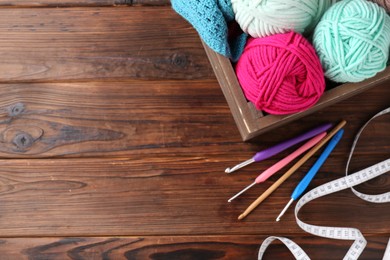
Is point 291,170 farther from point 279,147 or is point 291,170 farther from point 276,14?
point 276,14

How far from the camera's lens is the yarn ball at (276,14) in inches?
20.1

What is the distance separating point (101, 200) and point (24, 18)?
1.13ft

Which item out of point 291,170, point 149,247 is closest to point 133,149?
point 149,247

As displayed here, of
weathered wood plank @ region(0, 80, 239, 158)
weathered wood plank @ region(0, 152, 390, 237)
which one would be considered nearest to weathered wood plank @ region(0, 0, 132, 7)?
weathered wood plank @ region(0, 80, 239, 158)

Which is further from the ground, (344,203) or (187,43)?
(187,43)

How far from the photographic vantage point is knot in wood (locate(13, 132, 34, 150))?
Answer: 0.70 metres

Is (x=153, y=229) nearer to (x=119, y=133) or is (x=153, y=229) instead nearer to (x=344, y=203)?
(x=119, y=133)

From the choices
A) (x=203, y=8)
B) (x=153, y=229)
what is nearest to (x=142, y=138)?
(x=153, y=229)

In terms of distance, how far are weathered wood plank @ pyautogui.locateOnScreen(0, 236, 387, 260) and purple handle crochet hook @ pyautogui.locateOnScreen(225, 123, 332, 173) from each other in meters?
0.12

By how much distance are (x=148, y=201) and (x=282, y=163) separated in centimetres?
23

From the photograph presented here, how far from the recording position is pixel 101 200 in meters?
0.69

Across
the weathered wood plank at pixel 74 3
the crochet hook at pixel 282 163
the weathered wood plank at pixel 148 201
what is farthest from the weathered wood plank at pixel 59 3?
the crochet hook at pixel 282 163

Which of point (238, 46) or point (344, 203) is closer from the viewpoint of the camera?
point (238, 46)

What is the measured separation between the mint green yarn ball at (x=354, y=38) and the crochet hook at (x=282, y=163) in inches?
6.9
